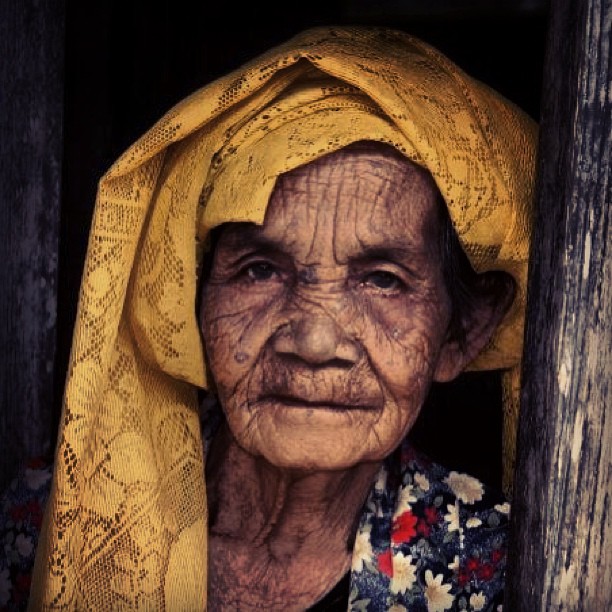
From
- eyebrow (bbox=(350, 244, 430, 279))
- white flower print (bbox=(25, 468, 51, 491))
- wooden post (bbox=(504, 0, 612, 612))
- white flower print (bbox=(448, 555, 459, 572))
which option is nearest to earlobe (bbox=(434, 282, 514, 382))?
eyebrow (bbox=(350, 244, 430, 279))

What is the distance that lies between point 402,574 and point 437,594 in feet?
0.25

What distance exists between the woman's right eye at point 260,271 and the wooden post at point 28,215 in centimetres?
62

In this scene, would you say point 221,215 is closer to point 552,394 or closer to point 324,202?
point 324,202

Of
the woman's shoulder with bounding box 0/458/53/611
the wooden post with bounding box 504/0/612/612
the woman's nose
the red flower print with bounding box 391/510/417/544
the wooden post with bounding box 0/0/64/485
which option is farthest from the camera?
the wooden post with bounding box 0/0/64/485

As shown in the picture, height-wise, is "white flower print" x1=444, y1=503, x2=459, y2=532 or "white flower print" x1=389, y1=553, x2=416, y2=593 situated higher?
"white flower print" x1=444, y1=503, x2=459, y2=532

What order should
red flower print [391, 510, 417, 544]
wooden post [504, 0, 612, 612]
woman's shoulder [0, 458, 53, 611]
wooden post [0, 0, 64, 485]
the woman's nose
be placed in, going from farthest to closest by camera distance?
wooden post [0, 0, 64, 485]
woman's shoulder [0, 458, 53, 611]
red flower print [391, 510, 417, 544]
the woman's nose
wooden post [504, 0, 612, 612]

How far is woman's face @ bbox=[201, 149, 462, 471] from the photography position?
228 cm

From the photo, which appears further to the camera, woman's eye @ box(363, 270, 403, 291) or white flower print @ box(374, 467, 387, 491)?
white flower print @ box(374, 467, 387, 491)

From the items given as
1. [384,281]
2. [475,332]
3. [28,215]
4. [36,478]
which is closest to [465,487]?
[475,332]

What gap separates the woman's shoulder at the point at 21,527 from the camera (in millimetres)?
2621

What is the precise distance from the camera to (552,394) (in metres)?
1.85

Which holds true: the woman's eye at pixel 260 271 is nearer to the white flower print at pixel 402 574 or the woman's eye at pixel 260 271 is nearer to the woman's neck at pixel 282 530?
the woman's neck at pixel 282 530

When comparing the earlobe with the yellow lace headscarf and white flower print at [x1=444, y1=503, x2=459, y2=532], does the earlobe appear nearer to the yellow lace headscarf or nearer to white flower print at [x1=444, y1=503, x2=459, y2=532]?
the yellow lace headscarf

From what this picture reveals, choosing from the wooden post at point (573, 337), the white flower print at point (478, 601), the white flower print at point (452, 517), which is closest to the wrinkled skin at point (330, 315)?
the white flower print at point (452, 517)
